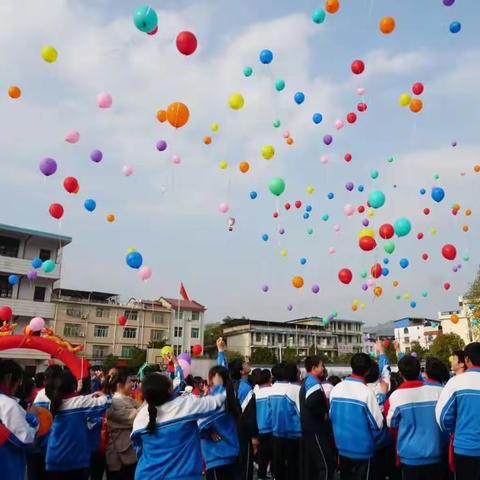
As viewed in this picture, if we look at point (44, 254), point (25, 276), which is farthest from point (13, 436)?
point (44, 254)

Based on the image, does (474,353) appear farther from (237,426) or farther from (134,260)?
(134,260)

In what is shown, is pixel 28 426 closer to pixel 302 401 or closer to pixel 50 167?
pixel 302 401

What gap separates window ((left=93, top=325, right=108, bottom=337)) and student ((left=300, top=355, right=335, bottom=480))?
1221 inches

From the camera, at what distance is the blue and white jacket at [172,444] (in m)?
2.62

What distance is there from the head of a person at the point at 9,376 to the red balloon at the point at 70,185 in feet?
24.7

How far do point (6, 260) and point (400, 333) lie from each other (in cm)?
4875

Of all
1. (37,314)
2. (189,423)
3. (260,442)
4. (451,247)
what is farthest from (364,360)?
(37,314)

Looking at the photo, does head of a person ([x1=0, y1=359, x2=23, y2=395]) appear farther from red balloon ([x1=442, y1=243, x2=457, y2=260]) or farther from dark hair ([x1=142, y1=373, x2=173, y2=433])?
red balloon ([x1=442, y1=243, x2=457, y2=260])

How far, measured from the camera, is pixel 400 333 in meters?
58.3

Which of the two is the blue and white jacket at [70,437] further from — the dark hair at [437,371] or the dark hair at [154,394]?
the dark hair at [437,371]

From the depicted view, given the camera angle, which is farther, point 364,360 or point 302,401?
point 302,401

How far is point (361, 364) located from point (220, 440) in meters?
1.24

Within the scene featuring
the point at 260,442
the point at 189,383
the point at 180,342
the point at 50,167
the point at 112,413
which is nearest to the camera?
the point at 112,413

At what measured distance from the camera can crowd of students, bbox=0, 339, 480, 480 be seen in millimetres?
2635
